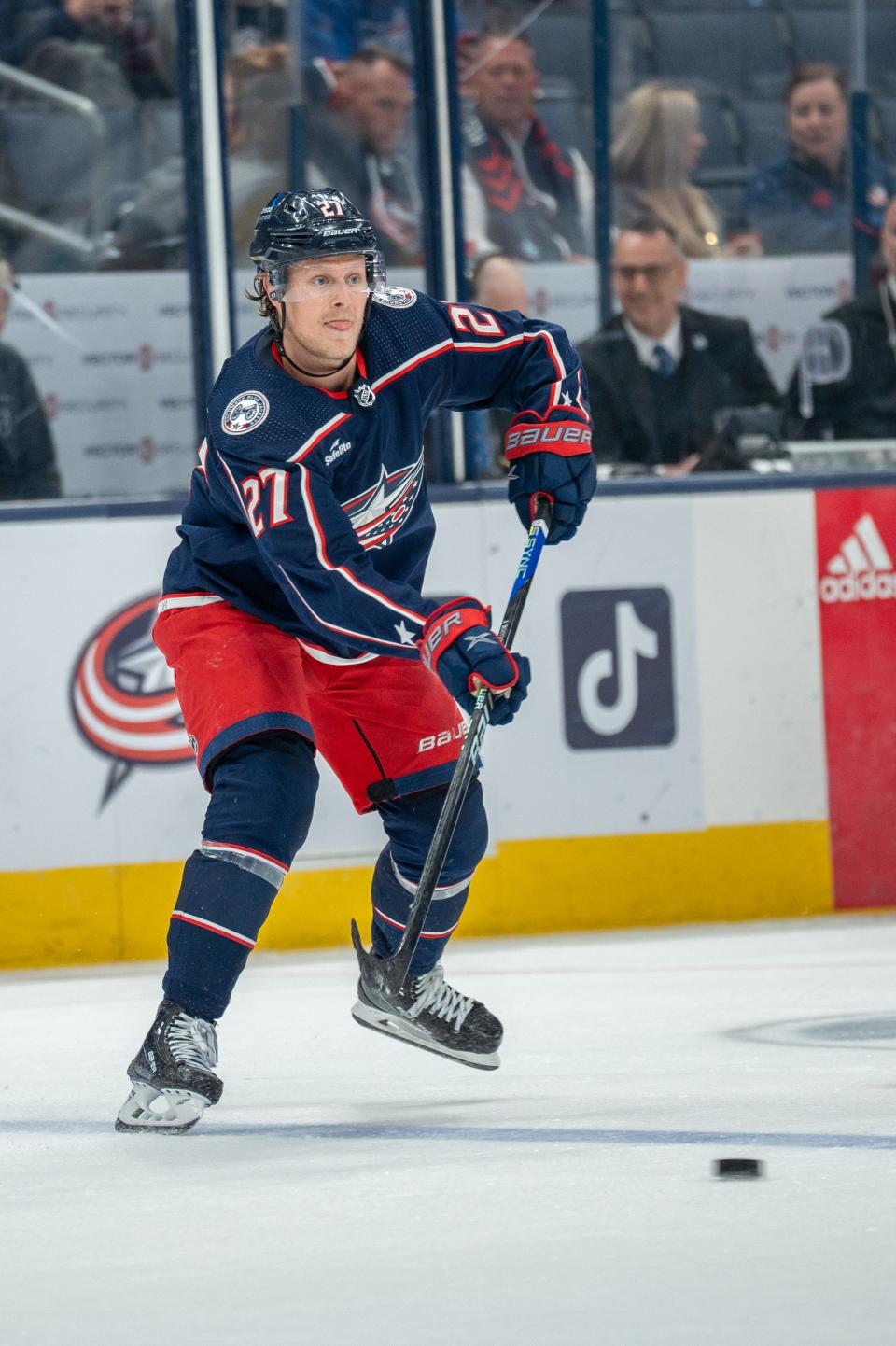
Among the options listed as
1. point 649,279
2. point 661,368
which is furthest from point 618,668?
point 649,279

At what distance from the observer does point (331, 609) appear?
3016 millimetres

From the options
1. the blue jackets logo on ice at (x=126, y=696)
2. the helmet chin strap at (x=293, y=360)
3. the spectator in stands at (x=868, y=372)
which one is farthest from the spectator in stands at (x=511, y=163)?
the helmet chin strap at (x=293, y=360)

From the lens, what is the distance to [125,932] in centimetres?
491

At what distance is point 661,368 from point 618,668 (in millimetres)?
842

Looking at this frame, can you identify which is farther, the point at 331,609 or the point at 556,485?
the point at 556,485

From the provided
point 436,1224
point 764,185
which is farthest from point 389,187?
point 436,1224

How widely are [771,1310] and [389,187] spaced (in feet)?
12.2

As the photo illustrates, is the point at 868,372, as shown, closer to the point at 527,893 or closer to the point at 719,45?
the point at 719,45

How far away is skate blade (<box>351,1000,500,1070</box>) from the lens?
11.1ft

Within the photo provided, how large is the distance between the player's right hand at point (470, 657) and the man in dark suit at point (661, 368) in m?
2.46

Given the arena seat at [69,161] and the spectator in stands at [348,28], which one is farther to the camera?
the spectator in stands at [348,28]

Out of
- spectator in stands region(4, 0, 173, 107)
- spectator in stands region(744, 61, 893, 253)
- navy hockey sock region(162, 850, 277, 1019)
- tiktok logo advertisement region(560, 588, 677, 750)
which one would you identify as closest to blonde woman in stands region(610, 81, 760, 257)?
spectator in stands region(744, 61, 893, 253)

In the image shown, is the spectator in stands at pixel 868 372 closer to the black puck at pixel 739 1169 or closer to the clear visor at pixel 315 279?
the clear visor at pixel 315 279

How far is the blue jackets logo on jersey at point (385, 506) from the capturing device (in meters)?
3.26
